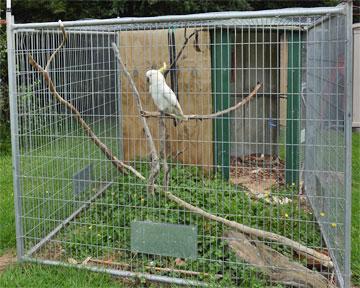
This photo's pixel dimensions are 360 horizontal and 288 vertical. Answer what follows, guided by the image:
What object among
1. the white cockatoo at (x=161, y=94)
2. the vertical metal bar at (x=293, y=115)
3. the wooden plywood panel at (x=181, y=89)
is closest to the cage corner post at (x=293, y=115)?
the vertical metal bar at (x=293, y=115)

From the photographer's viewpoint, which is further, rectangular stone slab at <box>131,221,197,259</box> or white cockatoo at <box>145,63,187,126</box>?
white cockatoo at <box>145,63,187,126</box>

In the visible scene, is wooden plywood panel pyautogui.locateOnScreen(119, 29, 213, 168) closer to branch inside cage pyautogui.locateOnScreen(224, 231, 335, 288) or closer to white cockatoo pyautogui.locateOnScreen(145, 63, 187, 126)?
white cockatoo pyautogui.locateOnScreen(145, 63, 187, 126)

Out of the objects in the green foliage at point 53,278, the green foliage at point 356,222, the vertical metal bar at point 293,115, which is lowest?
the green foliage at point 53,278

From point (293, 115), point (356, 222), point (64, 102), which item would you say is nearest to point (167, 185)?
point (64, 102)

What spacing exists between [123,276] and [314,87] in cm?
216

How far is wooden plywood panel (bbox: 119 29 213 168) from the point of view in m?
5.42

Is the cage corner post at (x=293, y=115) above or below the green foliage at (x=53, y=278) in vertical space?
above

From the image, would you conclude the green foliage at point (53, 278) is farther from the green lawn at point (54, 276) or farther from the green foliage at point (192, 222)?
the green foliage at point (192, 222)

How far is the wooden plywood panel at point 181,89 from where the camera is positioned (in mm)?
5422

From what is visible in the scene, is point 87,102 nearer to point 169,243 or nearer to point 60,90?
point 60,90

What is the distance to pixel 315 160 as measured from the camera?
4.31 meters

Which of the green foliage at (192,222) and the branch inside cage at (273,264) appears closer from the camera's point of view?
the branch inside cage at (273,264)

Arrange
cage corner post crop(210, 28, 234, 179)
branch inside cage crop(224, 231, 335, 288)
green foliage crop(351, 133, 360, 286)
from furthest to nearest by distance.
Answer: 1. cage corner post crop(210, 28, 234, 179)
2. green foliage crop(351, 133, 360, 286)
3. branch inside cage crop(224, 231, 335, 288)

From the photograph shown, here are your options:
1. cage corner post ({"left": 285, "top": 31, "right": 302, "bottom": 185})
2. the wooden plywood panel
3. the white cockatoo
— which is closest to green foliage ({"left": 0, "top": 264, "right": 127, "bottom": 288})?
the white cockatoo
